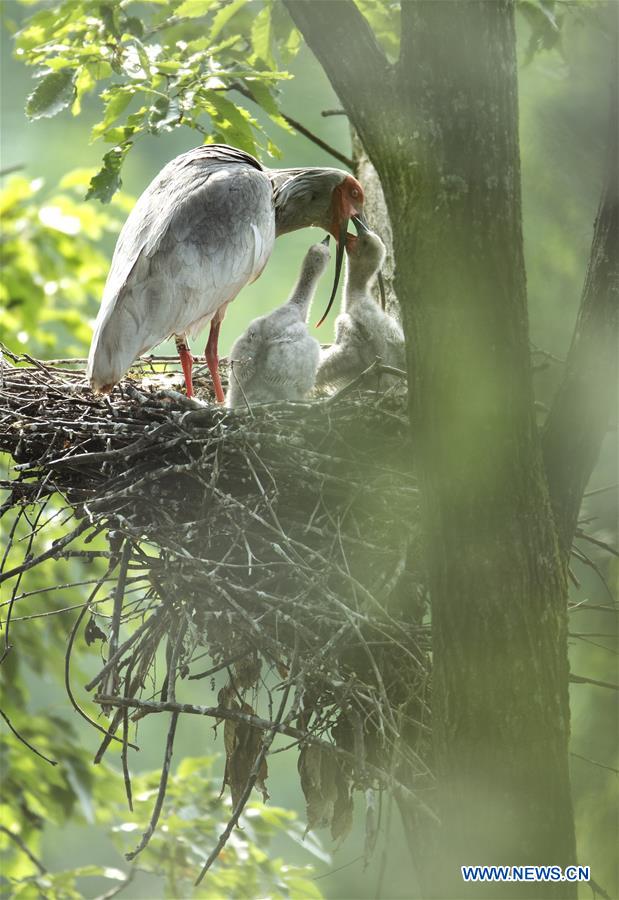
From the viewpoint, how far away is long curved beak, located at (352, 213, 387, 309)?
4.34 meters

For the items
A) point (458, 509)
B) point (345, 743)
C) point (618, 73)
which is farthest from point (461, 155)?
point (345, 743)

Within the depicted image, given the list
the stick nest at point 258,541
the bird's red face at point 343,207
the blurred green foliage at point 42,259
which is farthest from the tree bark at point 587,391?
the blurred green foliage at point 42,259

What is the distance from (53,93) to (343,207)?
1.24m

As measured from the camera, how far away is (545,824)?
2373mm

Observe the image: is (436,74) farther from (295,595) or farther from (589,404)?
(295,595)

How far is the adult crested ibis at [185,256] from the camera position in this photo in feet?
11.8

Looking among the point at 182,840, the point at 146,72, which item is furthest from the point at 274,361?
the point at 182,840

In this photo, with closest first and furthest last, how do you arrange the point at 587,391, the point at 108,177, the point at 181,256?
the point at 587,391 < the point at 108,177 < the point at 181,256

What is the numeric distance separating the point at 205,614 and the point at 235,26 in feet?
7.42

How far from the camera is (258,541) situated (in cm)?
313

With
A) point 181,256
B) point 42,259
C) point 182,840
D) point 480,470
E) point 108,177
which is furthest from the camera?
point 42,259

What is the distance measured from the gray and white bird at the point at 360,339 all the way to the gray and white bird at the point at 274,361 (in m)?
0.17

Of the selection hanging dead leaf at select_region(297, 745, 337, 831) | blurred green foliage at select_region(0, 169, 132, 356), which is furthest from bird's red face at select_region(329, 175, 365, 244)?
blurred green foliage at select_region(0, 169, 132, 356)

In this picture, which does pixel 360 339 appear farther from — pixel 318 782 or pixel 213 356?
pixel 318 782
